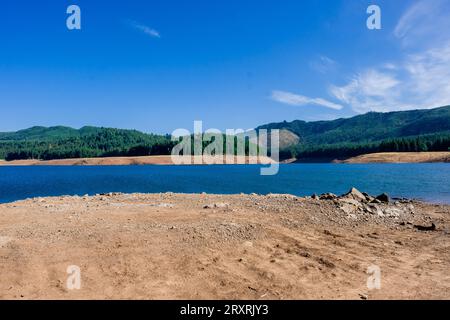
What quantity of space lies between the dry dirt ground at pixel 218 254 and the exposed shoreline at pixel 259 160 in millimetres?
120280

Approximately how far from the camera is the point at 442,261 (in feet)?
37.1

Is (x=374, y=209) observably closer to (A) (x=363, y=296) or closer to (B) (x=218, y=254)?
(A) (x=363, y=296)

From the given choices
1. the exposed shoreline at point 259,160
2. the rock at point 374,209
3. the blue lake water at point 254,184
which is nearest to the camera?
the rock at point 374,209

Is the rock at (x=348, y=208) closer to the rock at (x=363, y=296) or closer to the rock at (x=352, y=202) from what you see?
the rock at (x=352, y=202)

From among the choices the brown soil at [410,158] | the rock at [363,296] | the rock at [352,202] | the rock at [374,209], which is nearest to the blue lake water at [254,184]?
the rock at [374,209]

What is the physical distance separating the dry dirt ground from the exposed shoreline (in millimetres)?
120280

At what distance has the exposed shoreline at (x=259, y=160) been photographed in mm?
121062

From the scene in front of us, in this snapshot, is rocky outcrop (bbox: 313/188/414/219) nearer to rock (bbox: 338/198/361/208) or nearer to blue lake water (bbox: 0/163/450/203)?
rock (bbox: 338/198/361/208)

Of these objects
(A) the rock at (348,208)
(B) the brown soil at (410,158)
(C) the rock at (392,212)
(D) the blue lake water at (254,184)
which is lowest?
(D) the blue lake water at (254,184)

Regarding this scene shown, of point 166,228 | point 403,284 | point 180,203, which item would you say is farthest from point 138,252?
point 180,203

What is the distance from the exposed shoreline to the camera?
121062 mm

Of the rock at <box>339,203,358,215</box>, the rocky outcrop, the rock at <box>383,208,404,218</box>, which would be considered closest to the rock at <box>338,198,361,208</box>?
the rocky outcrop

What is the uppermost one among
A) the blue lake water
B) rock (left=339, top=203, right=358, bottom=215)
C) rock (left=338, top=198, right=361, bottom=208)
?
rock (left=338, top=198, right=361, bottom=208)

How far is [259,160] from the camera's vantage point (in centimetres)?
17700
